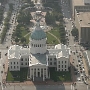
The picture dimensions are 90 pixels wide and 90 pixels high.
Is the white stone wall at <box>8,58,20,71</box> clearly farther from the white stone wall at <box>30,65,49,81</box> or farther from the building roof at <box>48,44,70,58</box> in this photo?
the building roof at <box>48,44,70,58</box>

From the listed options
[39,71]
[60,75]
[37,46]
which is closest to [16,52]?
[37,46]

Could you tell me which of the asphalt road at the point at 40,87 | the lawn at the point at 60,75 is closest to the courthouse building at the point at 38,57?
the lawn at the point at 60,75

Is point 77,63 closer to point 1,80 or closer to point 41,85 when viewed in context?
point 41,85

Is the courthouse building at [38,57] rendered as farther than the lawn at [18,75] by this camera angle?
No

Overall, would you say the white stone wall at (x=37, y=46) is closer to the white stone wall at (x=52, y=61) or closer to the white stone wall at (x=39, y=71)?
the white stone wall at (x=52, y=61)

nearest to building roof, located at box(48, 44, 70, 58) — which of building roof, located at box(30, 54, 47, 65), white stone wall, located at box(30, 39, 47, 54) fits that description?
white stone wall, located at box(30, 39, 47, 54)

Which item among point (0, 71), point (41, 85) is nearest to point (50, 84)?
point (41, 85)
